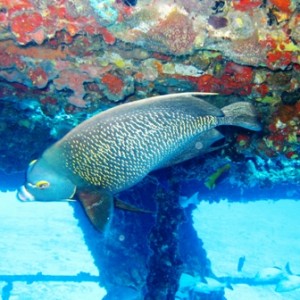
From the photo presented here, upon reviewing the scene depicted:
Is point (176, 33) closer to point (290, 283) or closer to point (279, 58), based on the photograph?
point (279, 58)

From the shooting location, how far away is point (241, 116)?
7.77 feet

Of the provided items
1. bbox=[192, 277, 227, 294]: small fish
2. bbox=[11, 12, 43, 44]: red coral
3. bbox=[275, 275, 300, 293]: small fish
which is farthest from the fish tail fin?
bbox=[275, 275, 300, 293]: small fish

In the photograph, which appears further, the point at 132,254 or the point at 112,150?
the point at 132,254

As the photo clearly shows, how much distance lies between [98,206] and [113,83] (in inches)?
66.4

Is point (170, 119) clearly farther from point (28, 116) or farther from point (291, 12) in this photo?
point (28, 116)

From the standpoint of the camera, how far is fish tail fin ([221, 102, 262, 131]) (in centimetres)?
235

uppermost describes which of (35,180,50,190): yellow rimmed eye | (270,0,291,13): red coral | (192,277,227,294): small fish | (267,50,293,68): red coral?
(270,0,291,13): red coral

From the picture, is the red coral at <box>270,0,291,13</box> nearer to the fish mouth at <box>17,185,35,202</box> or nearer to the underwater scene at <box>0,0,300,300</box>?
the underwater scene at <box>0,0,300,300</box>

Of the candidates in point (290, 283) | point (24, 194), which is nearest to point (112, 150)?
point (24, 194)

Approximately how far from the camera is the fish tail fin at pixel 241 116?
2352 mm

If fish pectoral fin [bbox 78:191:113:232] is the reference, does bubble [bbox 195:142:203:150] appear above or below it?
above

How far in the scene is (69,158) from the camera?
1989 mm

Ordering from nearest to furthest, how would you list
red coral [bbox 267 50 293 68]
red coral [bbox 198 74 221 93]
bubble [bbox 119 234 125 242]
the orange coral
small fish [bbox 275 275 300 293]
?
1. the orange coral
2. red coral [bbox 267 50 293 68]
3. red coral [bbox 198 74 221 93]
4. bubble [bbox 119 234 125 242]
5. small fish [bbox 275 275 300 293]

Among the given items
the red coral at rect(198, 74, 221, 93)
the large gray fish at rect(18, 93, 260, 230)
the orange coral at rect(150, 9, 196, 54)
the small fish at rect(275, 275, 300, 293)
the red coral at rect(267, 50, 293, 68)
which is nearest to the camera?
the large gray fish at rect(18, 93, 260, 230)
